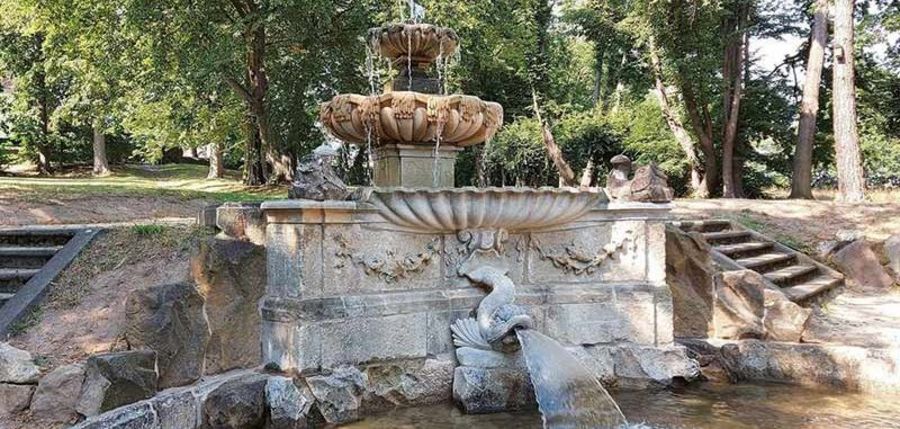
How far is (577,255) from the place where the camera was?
208 inches

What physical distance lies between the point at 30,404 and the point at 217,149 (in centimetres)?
2334

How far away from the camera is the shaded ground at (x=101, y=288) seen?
417cm

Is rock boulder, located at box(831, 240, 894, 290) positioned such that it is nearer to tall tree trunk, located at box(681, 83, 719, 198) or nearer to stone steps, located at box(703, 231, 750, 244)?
stone steps, located at box(703, 231, 750, 244)

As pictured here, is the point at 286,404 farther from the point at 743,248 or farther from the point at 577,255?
the point at 743,248

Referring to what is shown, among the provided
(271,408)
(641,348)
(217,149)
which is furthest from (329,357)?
(217,149)

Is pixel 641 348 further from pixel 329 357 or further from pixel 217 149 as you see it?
pixel 217 149

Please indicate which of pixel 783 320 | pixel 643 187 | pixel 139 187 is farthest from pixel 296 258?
pixel 139 187

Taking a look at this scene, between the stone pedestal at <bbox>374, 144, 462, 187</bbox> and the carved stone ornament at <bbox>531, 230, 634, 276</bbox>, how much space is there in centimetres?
121

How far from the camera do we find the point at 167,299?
4086 millimetres

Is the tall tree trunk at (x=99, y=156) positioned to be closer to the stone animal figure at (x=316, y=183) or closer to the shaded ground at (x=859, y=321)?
the stone animal figure at (x=316, y=183)

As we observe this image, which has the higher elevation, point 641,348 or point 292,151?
point 292,151

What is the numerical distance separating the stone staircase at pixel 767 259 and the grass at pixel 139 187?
A: 7.47 meters

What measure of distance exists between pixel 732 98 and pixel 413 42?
46.7ft

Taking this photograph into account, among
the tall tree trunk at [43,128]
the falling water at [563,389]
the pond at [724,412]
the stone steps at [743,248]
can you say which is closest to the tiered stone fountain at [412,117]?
the falling water at [563,389]
